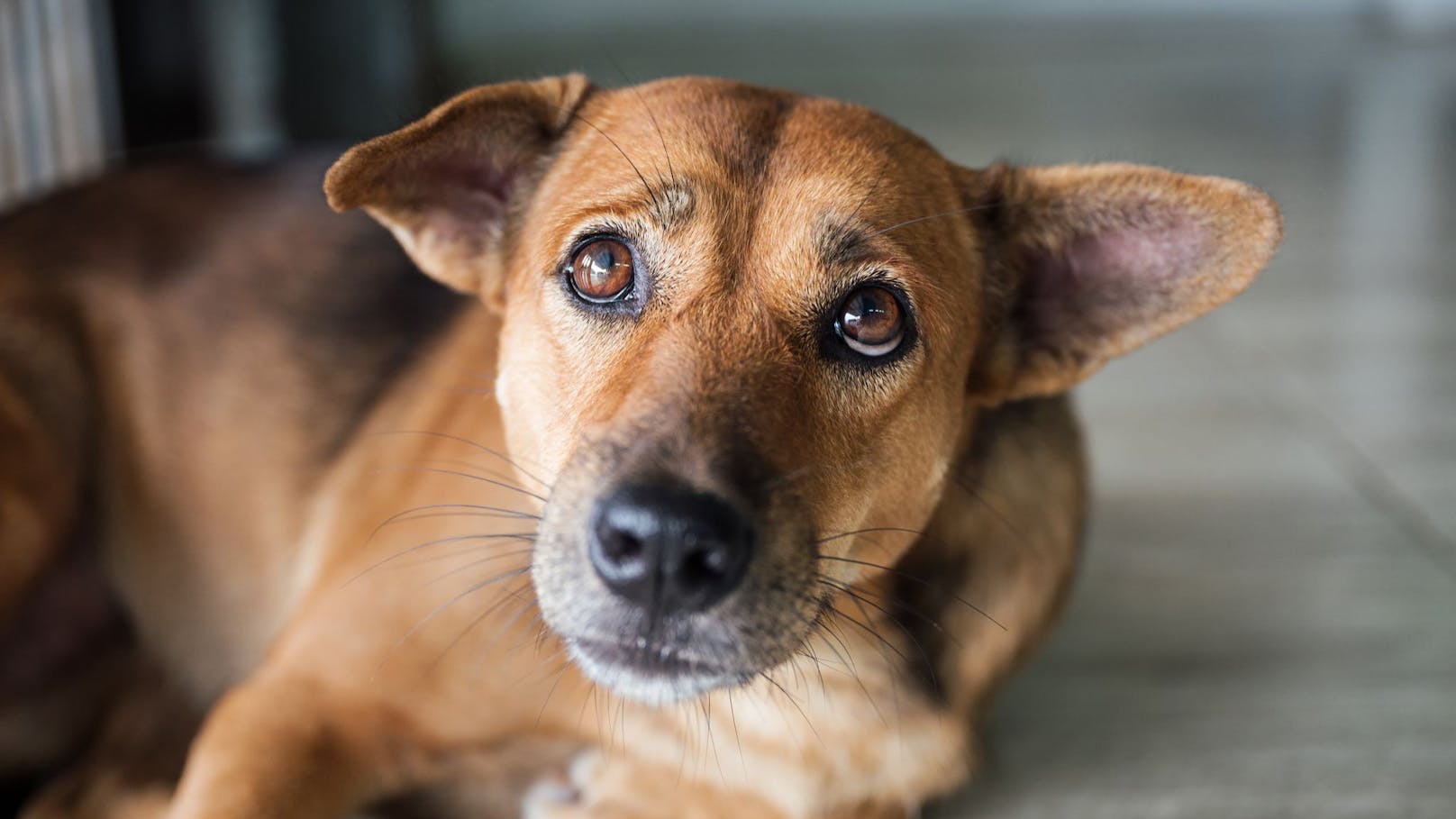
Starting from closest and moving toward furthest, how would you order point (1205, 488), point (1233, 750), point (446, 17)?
point (1233, 750) → point (1205, 488) → point (446, 17)

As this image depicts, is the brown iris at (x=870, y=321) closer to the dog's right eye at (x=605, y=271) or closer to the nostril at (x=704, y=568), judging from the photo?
the dog's right eye at (x=605, y=271)

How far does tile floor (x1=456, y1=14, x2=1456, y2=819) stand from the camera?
2.28 metres

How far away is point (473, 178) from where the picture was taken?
1948 mm

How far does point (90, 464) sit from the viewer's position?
7.82ft

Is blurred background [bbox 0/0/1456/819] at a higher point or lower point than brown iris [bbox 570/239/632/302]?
lower

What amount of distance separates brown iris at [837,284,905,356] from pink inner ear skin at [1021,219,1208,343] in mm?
339

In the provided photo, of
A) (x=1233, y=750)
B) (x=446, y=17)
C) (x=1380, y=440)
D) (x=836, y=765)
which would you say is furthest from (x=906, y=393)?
→ (x=446, y=17)

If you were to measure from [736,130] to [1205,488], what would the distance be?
1.96 meters

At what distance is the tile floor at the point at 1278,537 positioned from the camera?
228 centimetres

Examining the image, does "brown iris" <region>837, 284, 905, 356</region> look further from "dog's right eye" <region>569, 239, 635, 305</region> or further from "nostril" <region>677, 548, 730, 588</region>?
"nostril" <region>677, 548, 730, 588</region>

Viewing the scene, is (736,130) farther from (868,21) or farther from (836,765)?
(868,21)

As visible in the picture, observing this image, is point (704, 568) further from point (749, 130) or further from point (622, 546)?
point (749, 130)

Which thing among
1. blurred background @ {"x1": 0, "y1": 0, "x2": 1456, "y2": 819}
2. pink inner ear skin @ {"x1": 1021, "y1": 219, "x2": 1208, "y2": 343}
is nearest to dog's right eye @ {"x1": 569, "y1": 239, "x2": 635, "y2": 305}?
blurred background @ {"x1": 0, "y1": 0, "x2": 1456, "y2": 819}

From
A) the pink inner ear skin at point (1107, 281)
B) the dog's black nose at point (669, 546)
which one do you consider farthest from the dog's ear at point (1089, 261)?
the dog's black nose at point (669, 546)
